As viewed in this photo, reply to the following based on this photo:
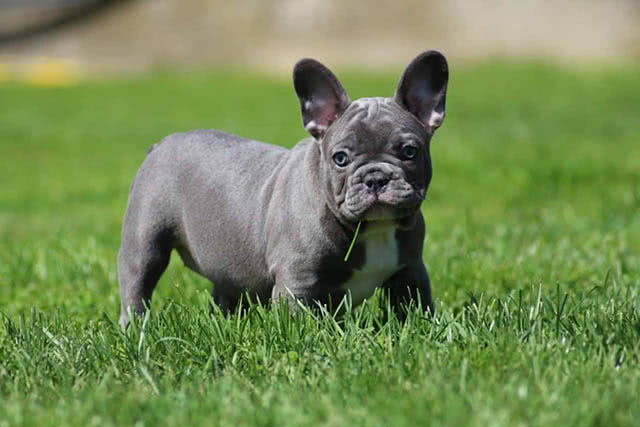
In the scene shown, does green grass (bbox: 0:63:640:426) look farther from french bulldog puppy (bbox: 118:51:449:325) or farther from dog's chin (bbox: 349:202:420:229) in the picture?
dog's chin (bbox: 349:202:420:229)

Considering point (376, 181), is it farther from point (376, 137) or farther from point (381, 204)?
point (376, 137)

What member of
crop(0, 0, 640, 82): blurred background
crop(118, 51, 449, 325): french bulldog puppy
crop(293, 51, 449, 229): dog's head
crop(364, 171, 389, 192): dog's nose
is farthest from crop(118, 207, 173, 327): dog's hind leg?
crop(0, 0, 640, 82): blurred background

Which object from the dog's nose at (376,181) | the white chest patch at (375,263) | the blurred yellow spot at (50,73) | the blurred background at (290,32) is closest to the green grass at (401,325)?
the white chest patch at (375,263)

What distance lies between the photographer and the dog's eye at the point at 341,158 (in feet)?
12.0

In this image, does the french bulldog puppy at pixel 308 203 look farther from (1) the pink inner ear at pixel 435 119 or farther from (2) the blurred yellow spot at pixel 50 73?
(2) the blurred yellow spot at pixel 50 73

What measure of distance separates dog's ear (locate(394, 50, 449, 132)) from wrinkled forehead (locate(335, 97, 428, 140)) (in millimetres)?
73

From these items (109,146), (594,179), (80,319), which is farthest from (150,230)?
(109,146)

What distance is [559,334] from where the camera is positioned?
3467 millimetres

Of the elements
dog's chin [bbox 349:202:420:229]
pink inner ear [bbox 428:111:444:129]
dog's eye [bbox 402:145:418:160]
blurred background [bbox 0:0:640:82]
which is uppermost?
pink inner ear [bbox 428:111:444:129]

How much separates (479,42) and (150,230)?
22101mm

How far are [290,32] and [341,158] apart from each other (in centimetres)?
2406

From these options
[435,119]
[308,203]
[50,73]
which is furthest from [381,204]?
[50,73]

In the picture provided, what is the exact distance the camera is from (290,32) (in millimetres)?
27219

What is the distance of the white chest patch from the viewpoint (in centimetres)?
376
